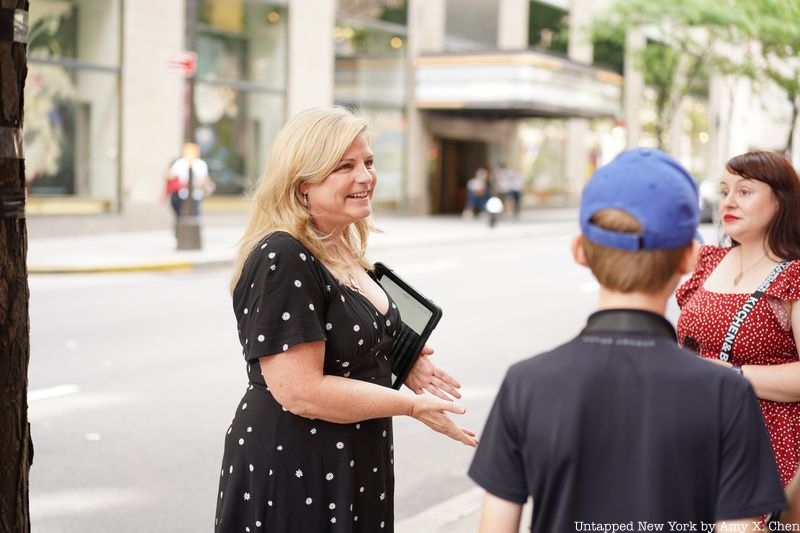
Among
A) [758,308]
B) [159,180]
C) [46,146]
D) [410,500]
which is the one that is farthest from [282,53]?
Answer: [758,308]

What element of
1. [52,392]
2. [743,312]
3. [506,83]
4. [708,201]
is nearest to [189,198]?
[52,392]

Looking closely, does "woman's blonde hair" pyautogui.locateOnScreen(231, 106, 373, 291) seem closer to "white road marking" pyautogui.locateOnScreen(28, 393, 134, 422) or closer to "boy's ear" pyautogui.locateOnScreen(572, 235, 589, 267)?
"boy's ear" pyautogui.locateOnScreen(572, 235, 589, 267)

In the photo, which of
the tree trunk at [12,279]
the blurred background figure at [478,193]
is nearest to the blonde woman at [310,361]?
the tree trunk at [12,279]

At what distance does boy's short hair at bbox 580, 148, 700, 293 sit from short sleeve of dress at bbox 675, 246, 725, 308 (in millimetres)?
1761

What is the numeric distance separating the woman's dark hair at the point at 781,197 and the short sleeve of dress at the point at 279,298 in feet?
5.16

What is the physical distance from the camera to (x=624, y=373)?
1.97 meters

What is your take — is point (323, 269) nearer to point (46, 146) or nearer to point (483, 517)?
point (483, 517)

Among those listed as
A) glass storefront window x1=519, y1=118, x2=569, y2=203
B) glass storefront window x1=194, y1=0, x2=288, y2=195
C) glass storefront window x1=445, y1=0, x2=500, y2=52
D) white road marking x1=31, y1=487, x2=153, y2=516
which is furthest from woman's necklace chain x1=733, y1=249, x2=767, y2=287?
glass storefront window x1=519, y1=118, x2=569, y2=203

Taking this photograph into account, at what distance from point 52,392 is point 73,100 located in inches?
611

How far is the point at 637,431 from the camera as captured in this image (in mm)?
1965

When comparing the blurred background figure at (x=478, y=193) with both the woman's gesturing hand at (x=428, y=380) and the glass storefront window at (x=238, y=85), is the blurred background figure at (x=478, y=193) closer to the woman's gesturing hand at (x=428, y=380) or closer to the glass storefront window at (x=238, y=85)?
the glass storefront window at (x=238, y=85)

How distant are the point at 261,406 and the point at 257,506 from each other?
0.28m

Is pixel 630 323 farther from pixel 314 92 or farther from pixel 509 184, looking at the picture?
pixel 509 184

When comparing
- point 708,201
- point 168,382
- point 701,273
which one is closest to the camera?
point 701,273
